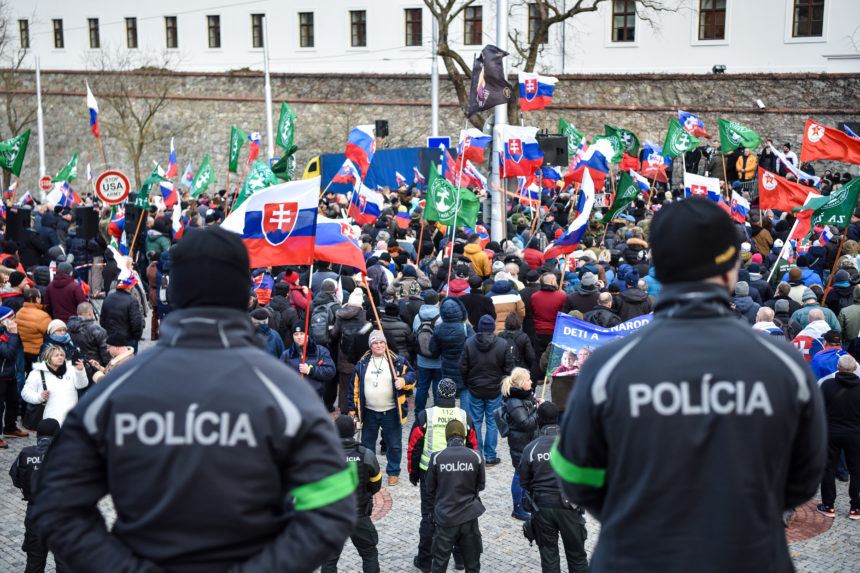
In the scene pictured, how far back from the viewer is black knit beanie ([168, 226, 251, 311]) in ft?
9.09

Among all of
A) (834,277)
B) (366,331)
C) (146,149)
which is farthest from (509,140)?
(146,149)

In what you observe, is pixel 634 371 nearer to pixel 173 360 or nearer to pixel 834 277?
pixel 173 360

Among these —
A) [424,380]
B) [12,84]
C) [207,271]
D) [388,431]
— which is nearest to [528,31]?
[12,84]

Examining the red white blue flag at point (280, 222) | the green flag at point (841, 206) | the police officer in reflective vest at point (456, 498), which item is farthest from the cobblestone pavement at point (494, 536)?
the green flag at point (841, 206)

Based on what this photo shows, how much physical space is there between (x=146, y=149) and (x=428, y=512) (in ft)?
137

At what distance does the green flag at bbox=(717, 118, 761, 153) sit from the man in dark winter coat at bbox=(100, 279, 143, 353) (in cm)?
1239

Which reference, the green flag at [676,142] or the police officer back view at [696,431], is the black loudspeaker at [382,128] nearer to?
the green flag at [676,142]

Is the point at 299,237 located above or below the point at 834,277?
above

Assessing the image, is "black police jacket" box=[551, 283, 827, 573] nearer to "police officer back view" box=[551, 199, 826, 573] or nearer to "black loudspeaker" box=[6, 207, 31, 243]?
"police officer back view" box=[551, 199, 826, 573]

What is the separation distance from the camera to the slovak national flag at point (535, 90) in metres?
21.3

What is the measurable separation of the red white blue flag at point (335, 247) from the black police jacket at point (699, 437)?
7.87m

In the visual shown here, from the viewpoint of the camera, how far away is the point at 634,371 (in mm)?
2621

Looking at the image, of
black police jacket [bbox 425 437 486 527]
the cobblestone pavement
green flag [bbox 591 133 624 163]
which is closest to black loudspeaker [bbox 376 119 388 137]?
green flag [bbox 591 133 624 163]

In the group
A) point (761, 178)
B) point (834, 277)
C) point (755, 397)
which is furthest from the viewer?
point (761, 178)
